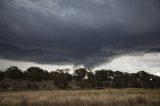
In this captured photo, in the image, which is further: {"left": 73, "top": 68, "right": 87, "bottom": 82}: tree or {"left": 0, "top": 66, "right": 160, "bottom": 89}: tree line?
{"left": 73, "top": 68, "right": 87, "bottom": 82}: tree

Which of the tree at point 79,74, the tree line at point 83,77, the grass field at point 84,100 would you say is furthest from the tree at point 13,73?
the grass field at point 84,100

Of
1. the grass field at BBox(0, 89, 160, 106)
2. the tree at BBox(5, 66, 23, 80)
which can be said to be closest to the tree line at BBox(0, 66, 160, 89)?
the tree at BBox(5, 66, 23, 80)

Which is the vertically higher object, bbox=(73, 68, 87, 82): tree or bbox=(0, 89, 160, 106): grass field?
bbox=(73, 68, 87, 82): tree

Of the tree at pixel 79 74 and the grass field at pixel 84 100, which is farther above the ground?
the tree at pixel 79 74

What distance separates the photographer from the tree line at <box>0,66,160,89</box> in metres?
109

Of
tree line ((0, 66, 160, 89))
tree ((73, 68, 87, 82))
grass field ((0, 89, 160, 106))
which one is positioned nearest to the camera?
grass field ((0, 89, 160, 106))

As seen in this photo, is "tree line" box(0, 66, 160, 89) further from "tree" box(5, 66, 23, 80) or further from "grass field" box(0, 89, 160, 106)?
"grass field" box(0, 89, 160, 106)

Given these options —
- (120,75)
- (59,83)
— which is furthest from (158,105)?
(120,75)

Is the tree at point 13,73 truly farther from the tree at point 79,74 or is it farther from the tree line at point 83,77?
the tree at point 79,74

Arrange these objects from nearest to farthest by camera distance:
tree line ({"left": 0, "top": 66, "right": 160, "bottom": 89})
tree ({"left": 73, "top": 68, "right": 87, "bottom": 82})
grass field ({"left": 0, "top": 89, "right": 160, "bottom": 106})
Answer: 1. grass field ({"left": 0, "top": 89, "right": 160, "bottom": 106})
2. tree line ({"left": 0, "top": 66, "right": 160, "bottom": 89})
3. tree ({"left": 73, "top": 68, "right": 87, "bottom": 82})

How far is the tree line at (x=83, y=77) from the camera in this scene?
109 meters

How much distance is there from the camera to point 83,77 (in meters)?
146

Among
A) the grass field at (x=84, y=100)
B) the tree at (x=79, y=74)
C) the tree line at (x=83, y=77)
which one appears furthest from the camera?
the tree at (x=79, y=74)

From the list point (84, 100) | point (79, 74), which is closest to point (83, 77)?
point (79, 74)
